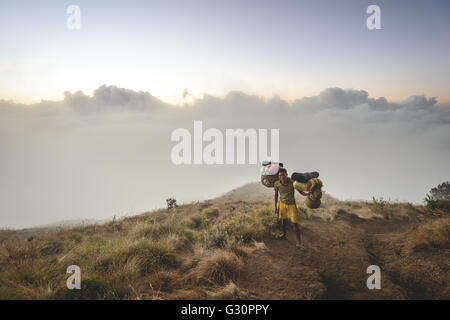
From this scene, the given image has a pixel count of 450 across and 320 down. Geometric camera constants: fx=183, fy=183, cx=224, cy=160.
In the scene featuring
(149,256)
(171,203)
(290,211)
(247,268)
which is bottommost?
(171,203)

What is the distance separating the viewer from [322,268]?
4.67 m

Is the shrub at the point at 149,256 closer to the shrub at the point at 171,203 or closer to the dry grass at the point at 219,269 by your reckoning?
the dry grass at the point at 219,269

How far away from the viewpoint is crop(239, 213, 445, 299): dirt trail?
3.74 meters

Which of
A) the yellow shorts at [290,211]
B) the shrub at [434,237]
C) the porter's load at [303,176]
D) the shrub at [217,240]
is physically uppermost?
the porter's load at [303,176]

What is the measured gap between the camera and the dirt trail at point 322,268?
3738 mm

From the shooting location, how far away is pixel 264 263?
15.5ft

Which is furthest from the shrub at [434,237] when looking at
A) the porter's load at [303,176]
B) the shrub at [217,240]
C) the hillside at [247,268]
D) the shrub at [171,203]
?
the shrub at [171,203]

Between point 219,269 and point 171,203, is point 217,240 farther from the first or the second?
point 171,203

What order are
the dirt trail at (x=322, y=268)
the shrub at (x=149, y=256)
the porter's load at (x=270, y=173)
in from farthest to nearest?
the porter's load at (x=270, y=173) < the shrub at (x=149, y=256) < the dirt trail at (x=322, y=268)

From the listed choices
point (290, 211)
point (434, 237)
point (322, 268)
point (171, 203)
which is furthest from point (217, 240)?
point (171, 203)

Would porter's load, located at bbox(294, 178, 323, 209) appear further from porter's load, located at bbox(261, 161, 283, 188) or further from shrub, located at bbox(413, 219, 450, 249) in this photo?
shrub, located at bbox(413, 219, 450, 249)

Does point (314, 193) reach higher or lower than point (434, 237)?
higher

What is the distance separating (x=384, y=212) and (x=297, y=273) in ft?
31.0
